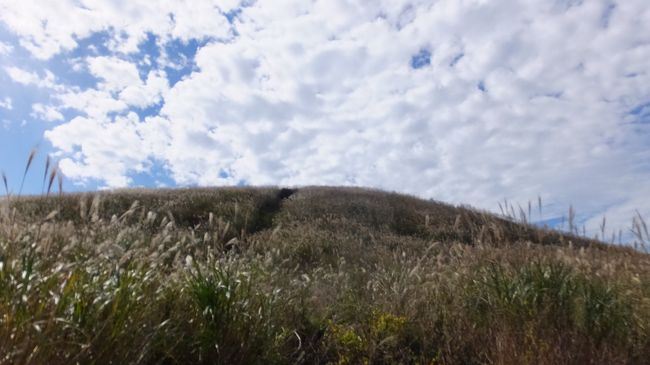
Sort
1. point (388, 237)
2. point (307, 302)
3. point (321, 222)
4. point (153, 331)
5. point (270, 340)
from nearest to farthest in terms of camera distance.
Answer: point (153, 331), point (270, 340), point (307, 302), point (388, 237), point (321, 222)

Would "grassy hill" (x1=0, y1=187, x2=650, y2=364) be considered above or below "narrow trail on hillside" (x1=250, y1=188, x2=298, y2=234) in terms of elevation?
below

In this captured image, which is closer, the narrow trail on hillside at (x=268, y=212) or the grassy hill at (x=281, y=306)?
the grassy hill at (x=281, y=306)

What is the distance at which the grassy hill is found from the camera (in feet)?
10.8

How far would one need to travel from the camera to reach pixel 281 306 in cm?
550

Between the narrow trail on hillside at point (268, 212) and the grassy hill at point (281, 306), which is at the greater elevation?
the narrow trail on hillside at point (268, 212)

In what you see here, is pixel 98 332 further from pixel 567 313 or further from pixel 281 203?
pixel 281 203

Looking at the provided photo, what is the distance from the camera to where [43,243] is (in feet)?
12.0

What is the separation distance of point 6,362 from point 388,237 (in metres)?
14.6

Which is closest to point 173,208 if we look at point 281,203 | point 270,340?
point 281,203

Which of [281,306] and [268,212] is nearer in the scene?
[281,306]

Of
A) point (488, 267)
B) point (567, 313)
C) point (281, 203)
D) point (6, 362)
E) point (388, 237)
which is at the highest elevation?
point (281, 203)

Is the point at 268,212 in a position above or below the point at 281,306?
above

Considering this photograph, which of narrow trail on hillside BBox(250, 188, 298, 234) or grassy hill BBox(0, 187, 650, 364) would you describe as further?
narrow trail on hillside BBox(250, 188, 298, 234)

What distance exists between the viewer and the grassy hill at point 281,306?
130 inches
